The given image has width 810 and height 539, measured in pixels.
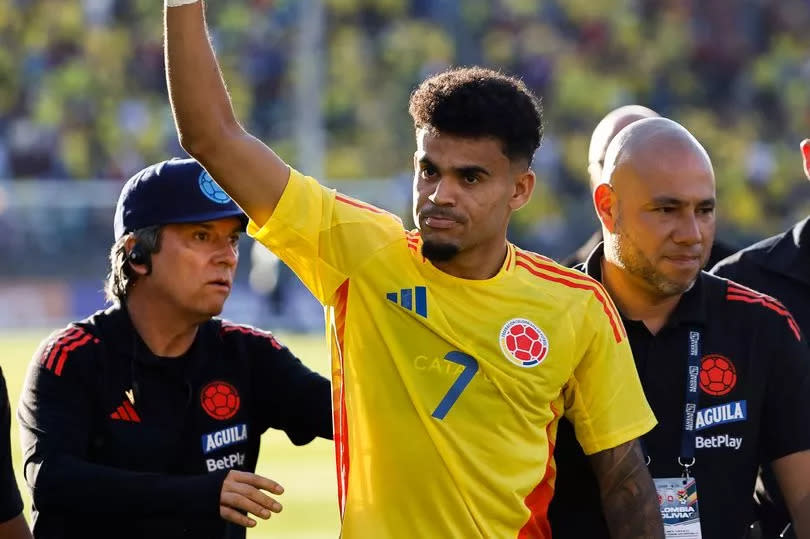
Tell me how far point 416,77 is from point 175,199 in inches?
748

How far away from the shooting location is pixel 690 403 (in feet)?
12.0

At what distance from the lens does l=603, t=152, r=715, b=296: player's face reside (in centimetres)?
371

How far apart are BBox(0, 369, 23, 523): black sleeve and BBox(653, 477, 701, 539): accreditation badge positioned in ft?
5.44

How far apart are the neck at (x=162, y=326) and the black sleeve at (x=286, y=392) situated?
0.19 meters

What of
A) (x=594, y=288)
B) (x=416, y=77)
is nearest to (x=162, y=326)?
(x=594, y=288)

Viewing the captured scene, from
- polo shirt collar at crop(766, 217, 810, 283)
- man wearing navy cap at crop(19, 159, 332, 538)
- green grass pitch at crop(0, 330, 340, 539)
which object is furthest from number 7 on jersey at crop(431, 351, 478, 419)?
green grass pitch at crop(0, 330, 340, 539)

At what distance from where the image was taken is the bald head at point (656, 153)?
148 inches

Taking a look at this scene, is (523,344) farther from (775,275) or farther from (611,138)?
(611,138)

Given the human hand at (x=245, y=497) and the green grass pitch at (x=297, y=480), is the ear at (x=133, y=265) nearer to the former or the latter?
the human hand at (x=245, y=497)

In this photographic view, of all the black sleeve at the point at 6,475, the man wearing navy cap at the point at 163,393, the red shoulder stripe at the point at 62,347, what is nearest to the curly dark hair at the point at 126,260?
the man wearing navy cap at the point at 163,393

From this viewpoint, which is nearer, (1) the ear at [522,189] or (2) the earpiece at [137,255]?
(1) the ear at [522,189]

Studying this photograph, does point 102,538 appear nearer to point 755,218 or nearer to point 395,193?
point 395,193

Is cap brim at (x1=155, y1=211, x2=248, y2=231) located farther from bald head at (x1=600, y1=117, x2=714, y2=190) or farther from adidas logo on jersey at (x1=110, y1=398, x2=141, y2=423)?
bald head at (x1=600, y1=117, x2=714, y2=190)

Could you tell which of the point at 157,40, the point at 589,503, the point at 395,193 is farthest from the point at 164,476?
the point at 157,40
